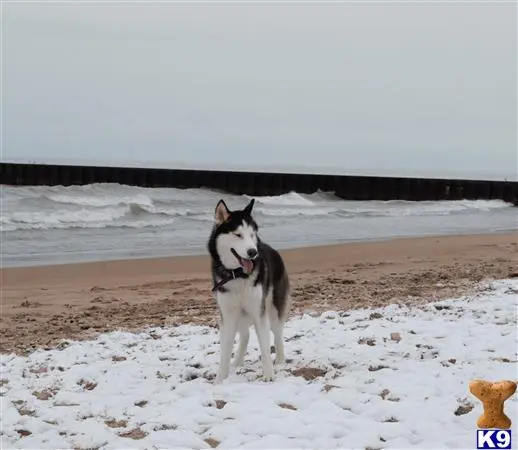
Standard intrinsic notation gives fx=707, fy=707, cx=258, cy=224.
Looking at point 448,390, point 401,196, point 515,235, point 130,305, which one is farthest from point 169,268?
point 401,196

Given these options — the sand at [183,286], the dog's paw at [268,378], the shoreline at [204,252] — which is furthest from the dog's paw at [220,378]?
the shoreline at [204,252]

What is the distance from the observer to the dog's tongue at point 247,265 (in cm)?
559

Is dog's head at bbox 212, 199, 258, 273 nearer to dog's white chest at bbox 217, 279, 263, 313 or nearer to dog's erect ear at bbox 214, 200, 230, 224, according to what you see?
dog's erect ear at bbox 214, 200, 230, 224

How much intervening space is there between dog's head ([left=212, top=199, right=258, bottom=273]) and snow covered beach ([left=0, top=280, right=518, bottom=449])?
1006 millimetres

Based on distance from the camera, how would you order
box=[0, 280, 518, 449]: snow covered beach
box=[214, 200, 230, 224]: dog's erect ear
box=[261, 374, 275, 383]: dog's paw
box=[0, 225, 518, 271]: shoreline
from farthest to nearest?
box=[0, 225, 518, 271]: shoreline
box=[261, 374, 275, 383]: dog's paw
box=[214, 200, 230, 224]: dog's erect ear
box=[0, 280, 518, 449]: snow covered beach

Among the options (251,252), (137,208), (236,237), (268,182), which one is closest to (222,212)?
(236,237)

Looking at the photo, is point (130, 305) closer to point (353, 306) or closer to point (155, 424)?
point (353, 306)

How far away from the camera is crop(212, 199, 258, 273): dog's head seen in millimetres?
5535

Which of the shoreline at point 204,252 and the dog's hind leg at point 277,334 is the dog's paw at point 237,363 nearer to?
the dog's hind leg at point 277,334

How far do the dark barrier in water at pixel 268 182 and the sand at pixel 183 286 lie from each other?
23.8 meters

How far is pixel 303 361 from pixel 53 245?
1183 cm

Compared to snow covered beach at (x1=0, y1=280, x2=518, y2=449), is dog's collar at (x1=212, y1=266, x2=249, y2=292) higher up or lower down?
higher up

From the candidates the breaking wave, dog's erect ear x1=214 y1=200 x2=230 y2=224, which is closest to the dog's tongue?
dog's erect ear x1=214 y1=200 x2=230 y2=224

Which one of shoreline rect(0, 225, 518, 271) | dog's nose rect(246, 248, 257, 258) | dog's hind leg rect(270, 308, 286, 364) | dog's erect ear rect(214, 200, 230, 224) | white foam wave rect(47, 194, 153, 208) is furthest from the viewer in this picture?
white foam wave rect(47, 194, 153, 208)
